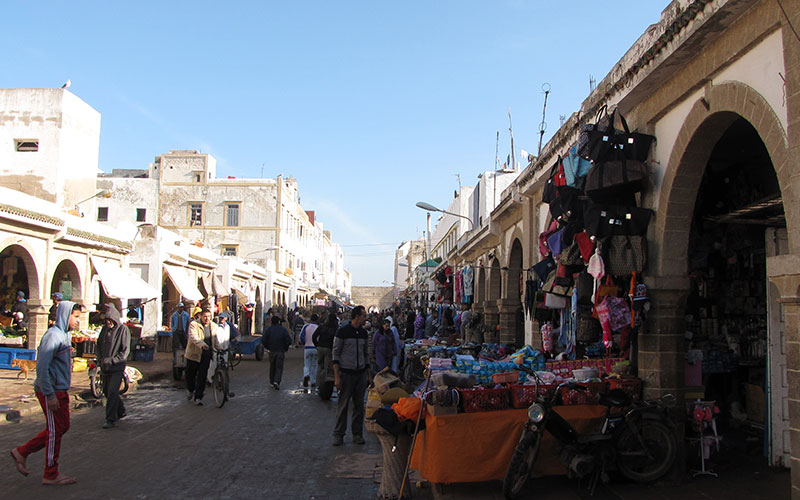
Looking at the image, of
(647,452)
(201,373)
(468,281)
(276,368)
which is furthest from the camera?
(468,281)

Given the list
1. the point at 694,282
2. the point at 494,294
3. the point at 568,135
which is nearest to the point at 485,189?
the point at 494,294

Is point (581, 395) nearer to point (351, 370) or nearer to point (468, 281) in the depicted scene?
point (351, 370)

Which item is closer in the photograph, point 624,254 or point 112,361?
point 624,254

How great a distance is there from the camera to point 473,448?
5.49 meters

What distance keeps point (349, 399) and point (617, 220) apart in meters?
3.79

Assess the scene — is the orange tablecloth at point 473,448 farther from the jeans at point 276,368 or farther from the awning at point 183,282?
the awning at point 183,282

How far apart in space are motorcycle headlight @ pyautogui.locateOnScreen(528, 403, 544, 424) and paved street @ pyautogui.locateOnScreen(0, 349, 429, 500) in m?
1.33

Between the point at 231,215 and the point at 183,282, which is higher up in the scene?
the point at 231,215

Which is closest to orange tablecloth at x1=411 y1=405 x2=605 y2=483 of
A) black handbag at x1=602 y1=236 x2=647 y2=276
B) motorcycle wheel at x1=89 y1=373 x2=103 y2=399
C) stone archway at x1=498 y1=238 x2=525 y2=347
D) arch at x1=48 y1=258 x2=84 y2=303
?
black handbag at x1=602 y1=236 x2=647 y2=276

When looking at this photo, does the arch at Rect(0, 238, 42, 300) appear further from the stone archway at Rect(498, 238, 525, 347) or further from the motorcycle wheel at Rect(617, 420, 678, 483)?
the motorcycle wheel at Rect(617, 420, 678, 483)

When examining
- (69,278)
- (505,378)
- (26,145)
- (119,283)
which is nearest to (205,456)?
(505,378)

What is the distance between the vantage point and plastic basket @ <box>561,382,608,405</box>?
5976 mm

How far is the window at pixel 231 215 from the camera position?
43.3 m

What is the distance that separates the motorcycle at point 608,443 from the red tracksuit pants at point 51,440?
4059 millimetres
